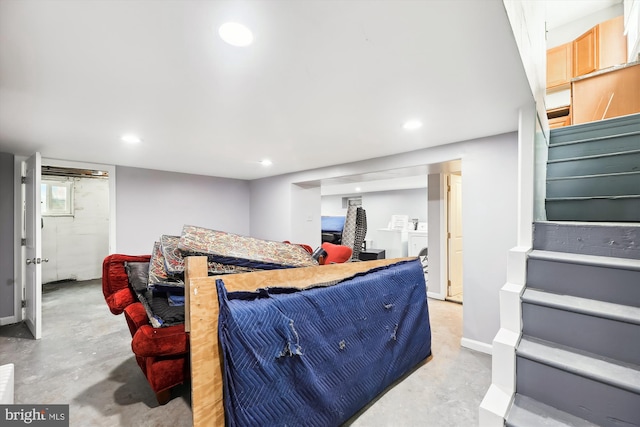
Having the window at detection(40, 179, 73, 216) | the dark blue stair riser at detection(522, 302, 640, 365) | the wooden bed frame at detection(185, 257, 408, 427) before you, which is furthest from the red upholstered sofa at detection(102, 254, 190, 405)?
the window at detection(40, 179, 73, 216)

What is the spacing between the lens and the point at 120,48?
47.9 inches

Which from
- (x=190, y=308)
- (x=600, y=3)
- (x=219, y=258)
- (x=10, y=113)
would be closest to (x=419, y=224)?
(x=600, y=3)

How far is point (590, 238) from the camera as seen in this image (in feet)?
5.36

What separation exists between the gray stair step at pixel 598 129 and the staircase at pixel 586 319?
0.51 m

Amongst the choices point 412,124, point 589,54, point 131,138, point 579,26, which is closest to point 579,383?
point 412,124

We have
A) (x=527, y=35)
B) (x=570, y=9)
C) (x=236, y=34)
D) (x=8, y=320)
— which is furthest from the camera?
(x=570, y=9)

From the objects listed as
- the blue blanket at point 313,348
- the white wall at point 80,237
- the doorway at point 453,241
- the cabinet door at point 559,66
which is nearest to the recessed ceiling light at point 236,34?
the blue blanket at point 313,348

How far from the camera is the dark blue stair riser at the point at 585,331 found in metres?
1.27

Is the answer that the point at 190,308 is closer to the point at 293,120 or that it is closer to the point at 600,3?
the point at 293,120

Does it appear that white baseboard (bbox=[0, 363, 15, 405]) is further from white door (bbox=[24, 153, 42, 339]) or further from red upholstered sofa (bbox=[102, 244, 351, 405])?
white door (bbox=[24, 153, 42, 339])

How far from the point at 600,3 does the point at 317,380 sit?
6.36 metres

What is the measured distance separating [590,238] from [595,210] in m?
0.62

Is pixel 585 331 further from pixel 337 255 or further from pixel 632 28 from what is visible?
pixel 632 28

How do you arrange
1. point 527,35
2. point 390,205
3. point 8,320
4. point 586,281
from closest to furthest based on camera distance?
point 586,281 < point 527,35 < point 8,320 < point 390,205
